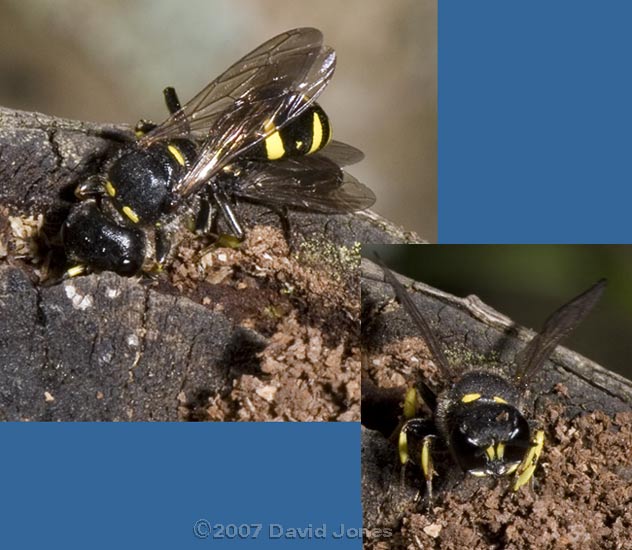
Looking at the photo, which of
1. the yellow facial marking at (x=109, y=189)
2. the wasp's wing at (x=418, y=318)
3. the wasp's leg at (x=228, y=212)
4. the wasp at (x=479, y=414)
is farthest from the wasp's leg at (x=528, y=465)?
the yellow facial marking at (x=109, y=189)

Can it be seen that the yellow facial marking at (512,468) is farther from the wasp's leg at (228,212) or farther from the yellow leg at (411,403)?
the wasp's leg at (228,212)

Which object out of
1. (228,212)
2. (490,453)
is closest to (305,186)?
(228,212)

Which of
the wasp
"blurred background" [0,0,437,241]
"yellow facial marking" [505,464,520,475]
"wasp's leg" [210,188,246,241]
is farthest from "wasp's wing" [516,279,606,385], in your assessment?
"blurred background" [0,0,437,241]

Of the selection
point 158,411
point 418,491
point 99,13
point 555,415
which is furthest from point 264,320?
point 99,13

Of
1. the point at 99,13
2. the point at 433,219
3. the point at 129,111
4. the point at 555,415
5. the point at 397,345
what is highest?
the point at 99,13

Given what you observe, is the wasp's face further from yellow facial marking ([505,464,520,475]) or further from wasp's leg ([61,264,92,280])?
wasp's leg ([61,264,92,280])

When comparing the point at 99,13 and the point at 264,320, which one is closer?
the point at 264,320

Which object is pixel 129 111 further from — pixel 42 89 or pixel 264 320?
pixel 264 320
